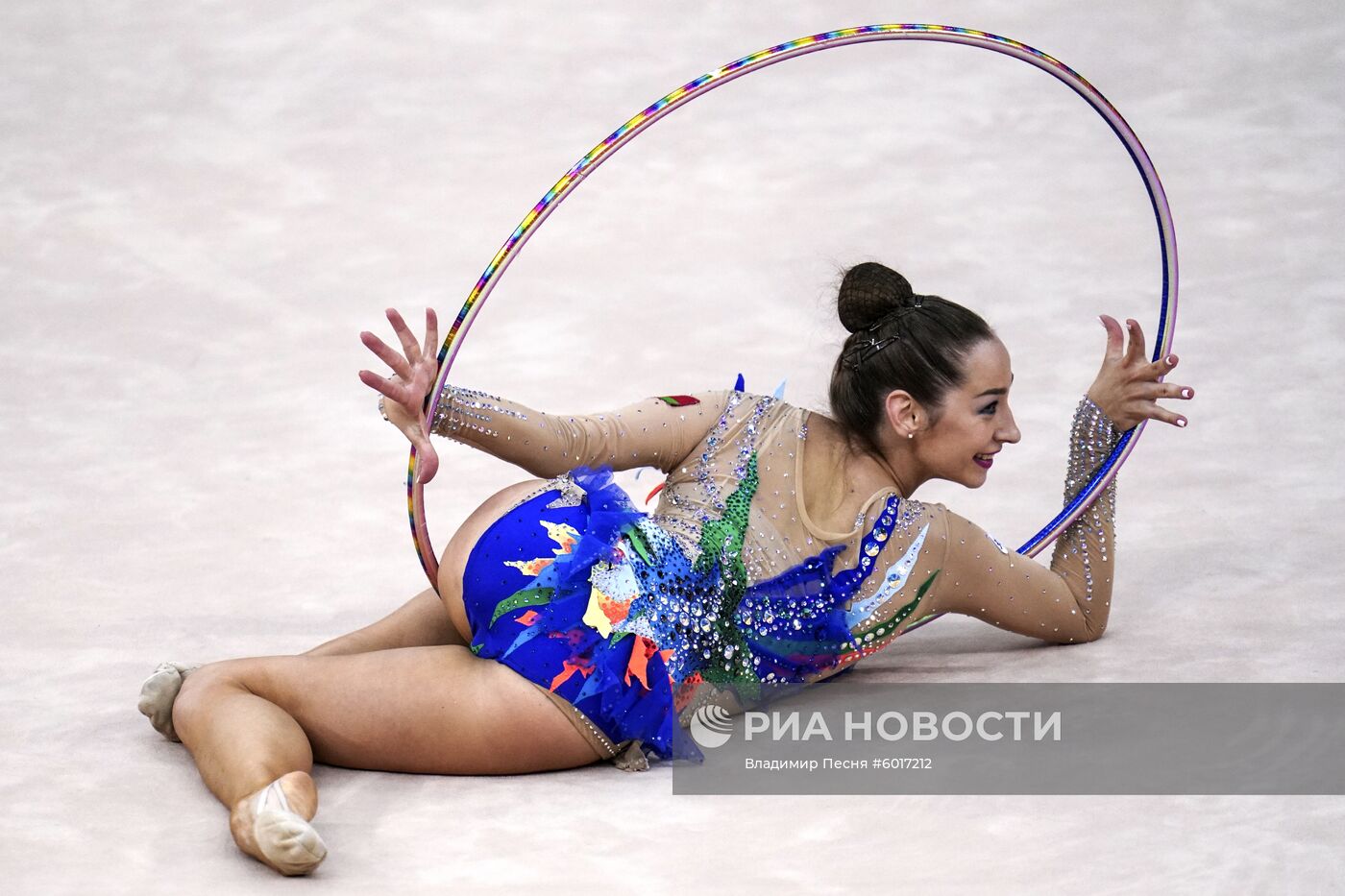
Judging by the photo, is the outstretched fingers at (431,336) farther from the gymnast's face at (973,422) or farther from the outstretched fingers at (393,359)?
the gymnast's face at (973,422)

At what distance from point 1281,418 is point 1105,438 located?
1485 millimetres

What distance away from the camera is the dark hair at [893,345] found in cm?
340

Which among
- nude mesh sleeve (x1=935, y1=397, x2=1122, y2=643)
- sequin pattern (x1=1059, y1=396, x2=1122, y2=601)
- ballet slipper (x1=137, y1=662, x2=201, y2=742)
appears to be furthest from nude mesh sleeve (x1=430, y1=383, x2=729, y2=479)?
sequin pattern (x1=1059, y1=396, x2=1122, y2=601)

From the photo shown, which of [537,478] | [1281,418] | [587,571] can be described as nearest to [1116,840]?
[587,571]

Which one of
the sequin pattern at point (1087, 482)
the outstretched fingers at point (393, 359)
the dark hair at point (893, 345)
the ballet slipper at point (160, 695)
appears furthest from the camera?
the sequin pattern at point (1087, 482)

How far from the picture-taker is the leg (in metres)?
3.08

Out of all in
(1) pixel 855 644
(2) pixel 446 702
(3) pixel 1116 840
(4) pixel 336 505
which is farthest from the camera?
(4) pixel 336 505

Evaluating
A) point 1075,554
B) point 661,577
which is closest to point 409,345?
point 661,577

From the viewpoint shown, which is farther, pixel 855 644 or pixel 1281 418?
pixel 1281 418

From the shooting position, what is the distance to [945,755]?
3225mm

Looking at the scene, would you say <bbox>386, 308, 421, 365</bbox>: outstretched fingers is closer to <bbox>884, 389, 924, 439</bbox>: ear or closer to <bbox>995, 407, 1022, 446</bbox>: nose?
<bbox>884, 389, 924, 439</bbox>: ear

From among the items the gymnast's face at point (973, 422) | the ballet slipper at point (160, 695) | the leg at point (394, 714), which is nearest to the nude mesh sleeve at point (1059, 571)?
the gymnast's face at point (973, 422)

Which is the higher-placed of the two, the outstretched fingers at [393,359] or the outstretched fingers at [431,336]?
the outstretched fingers at [431,336]

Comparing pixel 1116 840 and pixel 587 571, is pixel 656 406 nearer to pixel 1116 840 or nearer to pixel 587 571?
pixel 587 571
